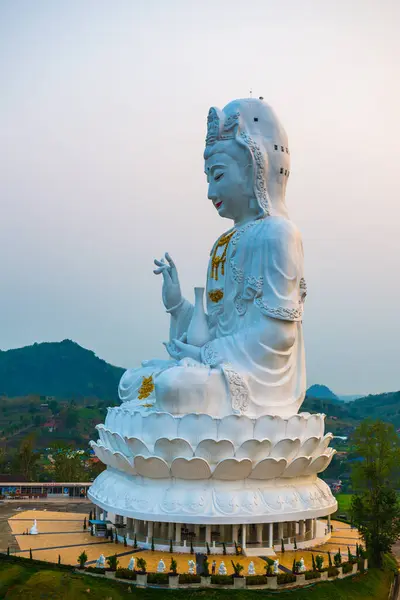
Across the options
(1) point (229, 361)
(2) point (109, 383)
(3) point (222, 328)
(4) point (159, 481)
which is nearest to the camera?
(4) point (159, 481)

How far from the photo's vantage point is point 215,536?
→ 1257cm

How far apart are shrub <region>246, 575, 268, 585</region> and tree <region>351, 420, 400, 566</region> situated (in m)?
2.93

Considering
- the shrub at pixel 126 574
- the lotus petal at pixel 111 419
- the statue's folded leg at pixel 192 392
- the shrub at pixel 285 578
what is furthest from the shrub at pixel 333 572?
the lotus petal at pixel 111 419

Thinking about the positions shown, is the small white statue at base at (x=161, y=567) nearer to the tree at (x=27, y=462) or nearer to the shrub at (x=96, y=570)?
the shrub at (x=96, y=570)

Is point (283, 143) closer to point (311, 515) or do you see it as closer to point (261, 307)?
point (261, 307)

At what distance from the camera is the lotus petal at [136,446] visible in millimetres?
12828

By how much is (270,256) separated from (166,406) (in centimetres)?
366

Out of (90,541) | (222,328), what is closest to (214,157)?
(222,328)

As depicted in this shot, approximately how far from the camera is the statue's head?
611 inches

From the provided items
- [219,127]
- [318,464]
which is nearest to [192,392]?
[318,464]

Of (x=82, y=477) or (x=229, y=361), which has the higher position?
(x=229, y=361)

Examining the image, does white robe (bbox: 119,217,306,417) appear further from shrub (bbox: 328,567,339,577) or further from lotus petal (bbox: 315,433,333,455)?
shrub (bbox: 328,567,339,577)

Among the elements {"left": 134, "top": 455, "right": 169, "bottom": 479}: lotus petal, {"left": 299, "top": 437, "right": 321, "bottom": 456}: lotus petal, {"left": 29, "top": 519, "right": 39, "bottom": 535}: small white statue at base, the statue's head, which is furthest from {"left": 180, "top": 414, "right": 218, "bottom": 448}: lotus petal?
the statue's head

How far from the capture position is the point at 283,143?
627 inches
